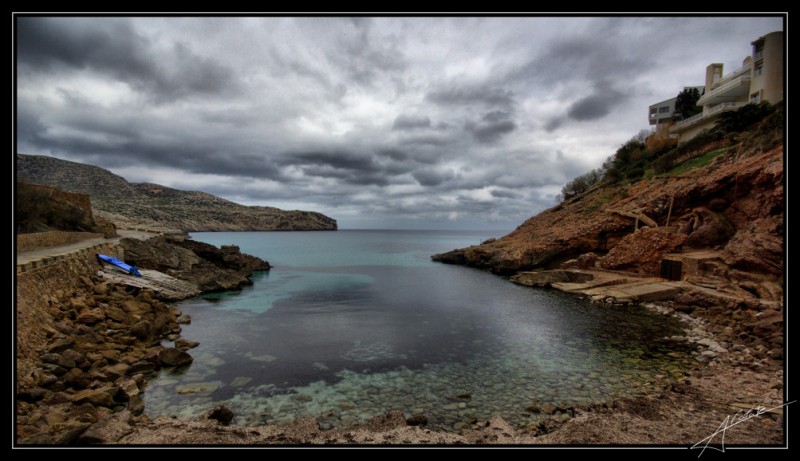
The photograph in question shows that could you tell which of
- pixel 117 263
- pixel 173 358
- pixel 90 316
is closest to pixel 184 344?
pixel 173 358

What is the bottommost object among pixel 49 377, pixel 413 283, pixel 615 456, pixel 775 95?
pixel 413 283

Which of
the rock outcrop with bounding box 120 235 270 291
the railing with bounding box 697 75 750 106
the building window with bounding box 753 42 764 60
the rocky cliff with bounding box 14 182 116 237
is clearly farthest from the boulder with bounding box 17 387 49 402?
the railing with bounding box 697 75 750 106

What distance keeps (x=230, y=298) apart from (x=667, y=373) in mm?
22722

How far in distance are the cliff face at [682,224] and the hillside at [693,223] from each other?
6 cm

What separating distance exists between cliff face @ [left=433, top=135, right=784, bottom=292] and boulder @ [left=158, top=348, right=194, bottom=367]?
20957 millimetres

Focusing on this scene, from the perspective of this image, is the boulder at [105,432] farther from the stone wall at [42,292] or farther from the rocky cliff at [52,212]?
the rocky cliff at [52,212]

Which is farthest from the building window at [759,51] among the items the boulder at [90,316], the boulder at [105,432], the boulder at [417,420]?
the boulder at [90,316]

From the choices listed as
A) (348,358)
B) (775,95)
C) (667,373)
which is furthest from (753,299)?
(775,95)

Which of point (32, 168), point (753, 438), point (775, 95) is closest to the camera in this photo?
point (753, 438)

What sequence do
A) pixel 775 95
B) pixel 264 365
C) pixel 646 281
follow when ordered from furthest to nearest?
pixel 775 95
pixel 646 281
pixel 264 365

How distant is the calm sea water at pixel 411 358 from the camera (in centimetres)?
825

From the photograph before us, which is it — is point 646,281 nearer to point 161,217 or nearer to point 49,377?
point 49,377

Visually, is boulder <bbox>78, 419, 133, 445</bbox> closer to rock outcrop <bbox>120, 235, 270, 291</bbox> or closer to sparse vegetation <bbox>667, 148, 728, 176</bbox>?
rock outcrop <bbox>120, 235, 270, 291</bbox>

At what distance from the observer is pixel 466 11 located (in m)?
3.28
